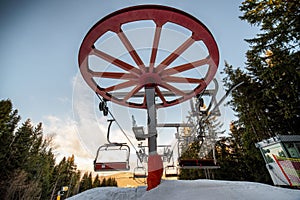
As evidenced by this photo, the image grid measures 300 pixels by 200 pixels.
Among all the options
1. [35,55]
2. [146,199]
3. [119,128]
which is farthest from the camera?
[35,55]

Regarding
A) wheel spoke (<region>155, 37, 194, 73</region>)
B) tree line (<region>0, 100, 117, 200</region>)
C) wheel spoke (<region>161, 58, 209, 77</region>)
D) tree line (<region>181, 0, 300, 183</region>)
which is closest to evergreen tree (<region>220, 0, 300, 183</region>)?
tree line (<region>181, 0, 300, 183</region>)

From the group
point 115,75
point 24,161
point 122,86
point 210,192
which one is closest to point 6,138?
point 24,161

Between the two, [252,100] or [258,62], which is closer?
[258,62]

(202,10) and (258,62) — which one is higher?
(258,62)

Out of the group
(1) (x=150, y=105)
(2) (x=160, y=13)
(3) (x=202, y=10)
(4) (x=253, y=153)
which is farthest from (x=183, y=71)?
(4) (x=253, y=153)

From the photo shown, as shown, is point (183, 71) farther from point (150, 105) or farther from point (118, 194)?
point (118, 194)

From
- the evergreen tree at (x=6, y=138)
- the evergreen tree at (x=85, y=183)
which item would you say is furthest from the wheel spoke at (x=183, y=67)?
the evergreen tree at (x=85, y=183)

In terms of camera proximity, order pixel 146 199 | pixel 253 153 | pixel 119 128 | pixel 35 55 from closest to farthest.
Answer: pixel 146 199 < pixel 119 128 < pixel 35 55 < pixel 253 153

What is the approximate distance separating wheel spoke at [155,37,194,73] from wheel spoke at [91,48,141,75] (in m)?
0.42

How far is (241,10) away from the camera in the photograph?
812cm

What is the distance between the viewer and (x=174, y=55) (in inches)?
116

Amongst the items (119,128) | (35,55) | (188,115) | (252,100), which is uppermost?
(252,100)

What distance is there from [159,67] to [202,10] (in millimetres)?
1878

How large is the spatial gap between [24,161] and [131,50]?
24.4m
